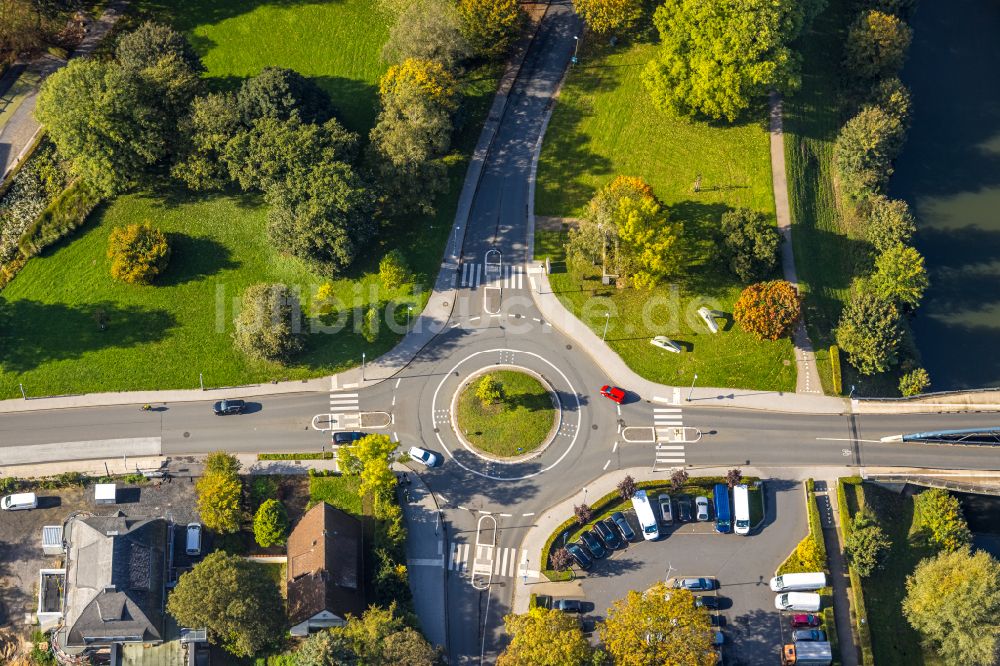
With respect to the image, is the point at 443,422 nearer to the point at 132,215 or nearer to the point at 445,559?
the point at 445,559

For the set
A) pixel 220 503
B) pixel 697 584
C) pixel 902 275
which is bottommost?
pixel 697 584

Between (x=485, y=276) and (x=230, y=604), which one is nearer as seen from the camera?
(x=230, y=604)

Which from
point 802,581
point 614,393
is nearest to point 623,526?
point 614,393

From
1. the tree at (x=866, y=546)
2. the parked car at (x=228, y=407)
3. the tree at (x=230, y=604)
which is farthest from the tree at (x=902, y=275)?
the tree at (x=230, y=604)

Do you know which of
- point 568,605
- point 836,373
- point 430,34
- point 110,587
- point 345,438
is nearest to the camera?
point 110,587

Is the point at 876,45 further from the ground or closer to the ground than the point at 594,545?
further from the ground

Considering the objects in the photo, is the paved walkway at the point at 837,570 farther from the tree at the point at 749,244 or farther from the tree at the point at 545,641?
the tree at the point at 545,641

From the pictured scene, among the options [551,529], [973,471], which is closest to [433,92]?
[551,529]

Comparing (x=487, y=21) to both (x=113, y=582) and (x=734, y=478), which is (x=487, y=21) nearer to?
(x=734, y=478)
